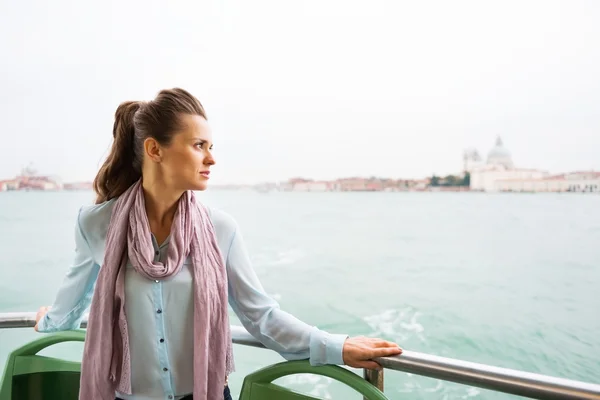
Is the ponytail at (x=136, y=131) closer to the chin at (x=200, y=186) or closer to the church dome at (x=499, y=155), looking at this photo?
the chin at (x=200, y=186)

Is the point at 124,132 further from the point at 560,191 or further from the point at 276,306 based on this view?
the point at 560,191

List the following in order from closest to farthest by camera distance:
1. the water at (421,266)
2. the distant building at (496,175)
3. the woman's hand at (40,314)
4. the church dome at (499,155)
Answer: the woman's hand at (40,314) → the distant building at (496,175) → the water at (421,266) → the church dome at (499,155)

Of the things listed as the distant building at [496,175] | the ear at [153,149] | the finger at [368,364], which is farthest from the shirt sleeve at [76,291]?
the distant building at [496,175]

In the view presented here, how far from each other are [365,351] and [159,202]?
23.1 inches

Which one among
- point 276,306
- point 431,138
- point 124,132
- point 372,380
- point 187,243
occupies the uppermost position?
point 431,138

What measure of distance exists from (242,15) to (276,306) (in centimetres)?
329

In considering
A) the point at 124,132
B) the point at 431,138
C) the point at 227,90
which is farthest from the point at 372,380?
the point at 431,138

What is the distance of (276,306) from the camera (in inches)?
45.4

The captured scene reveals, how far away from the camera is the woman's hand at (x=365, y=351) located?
104 centimetres

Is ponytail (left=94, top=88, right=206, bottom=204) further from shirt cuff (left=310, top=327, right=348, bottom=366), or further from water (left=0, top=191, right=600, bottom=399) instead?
water (left=0, top=191, right=600, bottom=399)

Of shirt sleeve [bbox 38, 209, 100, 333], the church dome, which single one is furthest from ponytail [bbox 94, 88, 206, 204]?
the church dome

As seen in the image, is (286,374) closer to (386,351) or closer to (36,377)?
(386,351)

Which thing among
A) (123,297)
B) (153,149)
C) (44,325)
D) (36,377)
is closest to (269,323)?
(123,297)

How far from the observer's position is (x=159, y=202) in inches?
44.4
